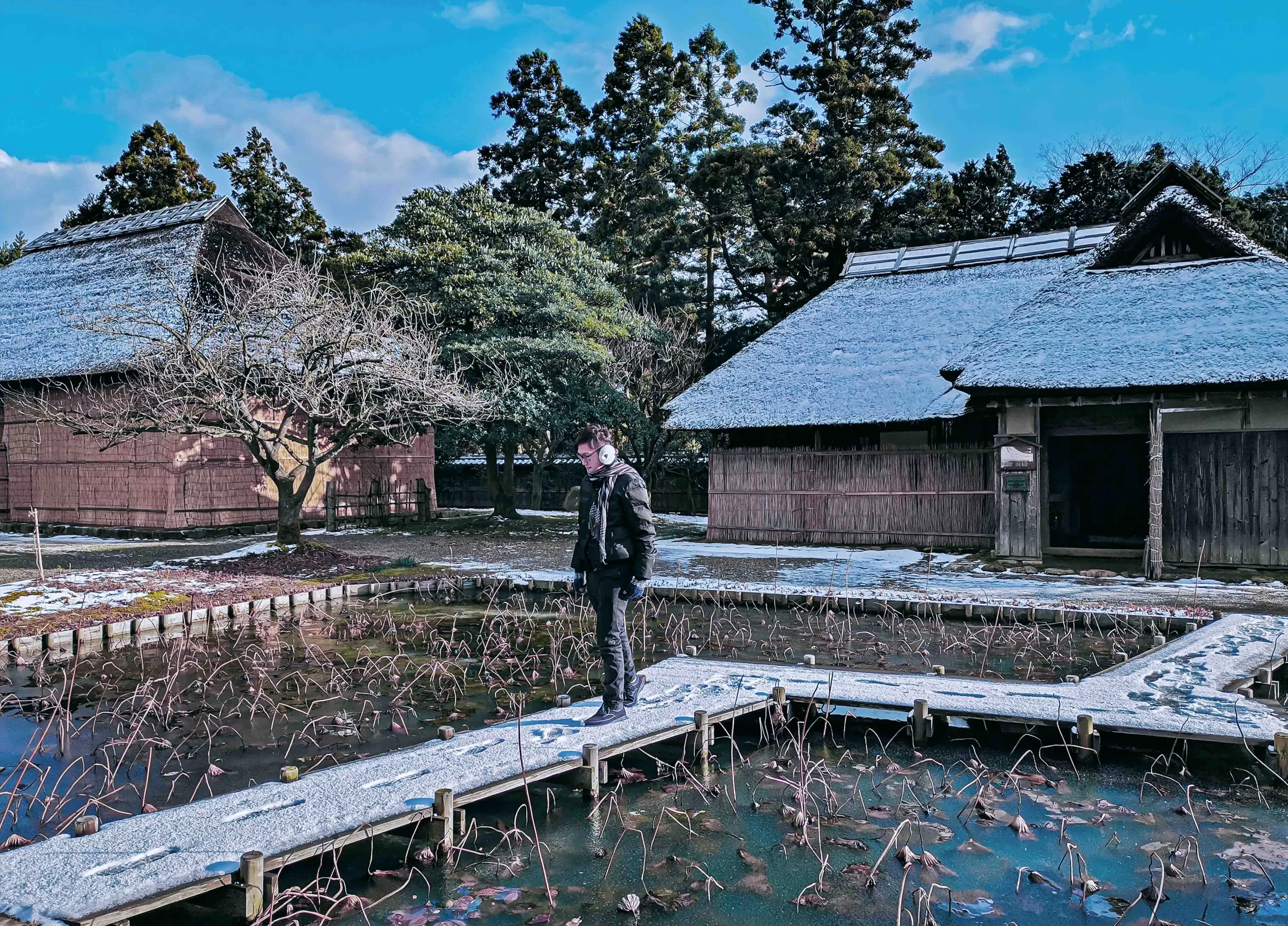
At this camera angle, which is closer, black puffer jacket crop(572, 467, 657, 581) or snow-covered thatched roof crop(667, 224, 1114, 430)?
black puffer jacket crop(572, 467, 657, 581)

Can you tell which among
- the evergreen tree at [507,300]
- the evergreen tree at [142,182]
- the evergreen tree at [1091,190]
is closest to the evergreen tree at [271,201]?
the evergreen tree at [142,182]

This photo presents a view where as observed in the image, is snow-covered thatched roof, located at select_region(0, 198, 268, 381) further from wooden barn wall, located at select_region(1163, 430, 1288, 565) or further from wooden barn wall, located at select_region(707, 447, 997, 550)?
wooden barn wall, located at select_region(1163, 430, 1288, 565)

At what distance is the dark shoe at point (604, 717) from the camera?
18.3 ft

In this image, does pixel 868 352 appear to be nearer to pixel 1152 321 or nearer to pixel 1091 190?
pixel 1152 321

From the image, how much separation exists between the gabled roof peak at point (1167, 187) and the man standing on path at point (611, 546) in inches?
519

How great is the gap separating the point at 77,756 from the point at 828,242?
1011 inches

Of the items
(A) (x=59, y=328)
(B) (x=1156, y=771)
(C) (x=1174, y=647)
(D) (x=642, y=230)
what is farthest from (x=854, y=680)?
(D) (x=642, y=230)

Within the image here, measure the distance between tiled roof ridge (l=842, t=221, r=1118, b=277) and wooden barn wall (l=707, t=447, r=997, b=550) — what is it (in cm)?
685

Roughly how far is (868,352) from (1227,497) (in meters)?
6.85

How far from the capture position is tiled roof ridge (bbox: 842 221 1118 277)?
66.2 ft

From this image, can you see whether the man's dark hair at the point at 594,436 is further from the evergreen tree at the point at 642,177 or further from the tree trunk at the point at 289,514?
the evergreen tree at the point at 642,177

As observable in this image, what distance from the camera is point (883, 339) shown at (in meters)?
18.1

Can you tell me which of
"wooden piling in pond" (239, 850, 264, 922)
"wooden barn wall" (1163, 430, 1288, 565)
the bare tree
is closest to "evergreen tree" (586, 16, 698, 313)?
the bare tree

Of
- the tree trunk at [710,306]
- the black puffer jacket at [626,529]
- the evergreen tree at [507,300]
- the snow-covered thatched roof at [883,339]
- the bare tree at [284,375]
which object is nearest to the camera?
the black puffer jacket at [626,529]
